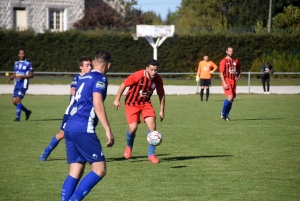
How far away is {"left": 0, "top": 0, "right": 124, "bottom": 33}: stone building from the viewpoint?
55.0 metres

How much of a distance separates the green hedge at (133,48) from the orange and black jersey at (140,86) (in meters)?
34.0

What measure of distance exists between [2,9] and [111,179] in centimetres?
4737

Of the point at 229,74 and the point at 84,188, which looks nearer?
the point at 84,188

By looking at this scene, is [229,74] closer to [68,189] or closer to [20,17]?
[68,189]

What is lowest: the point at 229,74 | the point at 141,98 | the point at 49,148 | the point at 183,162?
the point at 183,162

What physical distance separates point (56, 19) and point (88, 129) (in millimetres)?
51781

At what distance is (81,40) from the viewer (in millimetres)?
45875

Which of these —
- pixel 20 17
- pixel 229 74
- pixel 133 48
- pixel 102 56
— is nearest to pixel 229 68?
pixel 229 74

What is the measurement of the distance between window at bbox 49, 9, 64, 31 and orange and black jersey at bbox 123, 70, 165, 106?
47076 millimetres

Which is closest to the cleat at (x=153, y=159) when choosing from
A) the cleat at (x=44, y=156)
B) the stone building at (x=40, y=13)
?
the cleat at (x=44, y=156)

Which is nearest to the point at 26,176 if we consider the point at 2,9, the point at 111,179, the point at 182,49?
the point at 111,179

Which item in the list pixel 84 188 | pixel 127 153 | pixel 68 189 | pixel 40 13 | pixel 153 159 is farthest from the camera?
pixel 40 13

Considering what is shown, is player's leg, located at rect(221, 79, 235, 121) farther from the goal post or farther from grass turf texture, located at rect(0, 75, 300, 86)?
the goal post

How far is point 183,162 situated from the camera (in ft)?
36.6
